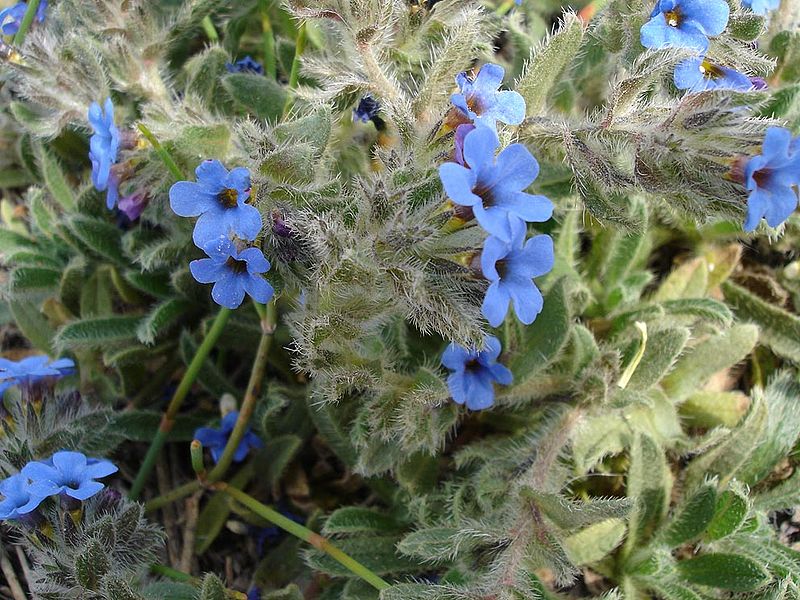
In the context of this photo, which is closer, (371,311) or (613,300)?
(371,311)

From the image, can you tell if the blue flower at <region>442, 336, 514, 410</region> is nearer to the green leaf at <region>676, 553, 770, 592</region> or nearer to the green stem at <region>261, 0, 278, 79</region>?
the green leaf at <region>676, 553, 770, 592</region>

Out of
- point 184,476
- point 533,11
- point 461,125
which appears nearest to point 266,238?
point 461,125

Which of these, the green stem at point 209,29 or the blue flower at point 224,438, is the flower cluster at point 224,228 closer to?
the blue flower at point 224,438

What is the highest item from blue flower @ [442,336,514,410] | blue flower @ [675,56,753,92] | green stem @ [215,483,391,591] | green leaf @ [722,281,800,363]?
blue flower @ [675,56,753,92]

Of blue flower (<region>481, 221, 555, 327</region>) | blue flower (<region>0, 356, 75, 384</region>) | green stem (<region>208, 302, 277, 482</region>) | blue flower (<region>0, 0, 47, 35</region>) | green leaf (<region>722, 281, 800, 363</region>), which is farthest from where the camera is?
green leaf (<region>722, 281, 800, 363</region>)

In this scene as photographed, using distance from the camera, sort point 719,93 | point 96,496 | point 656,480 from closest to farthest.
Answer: point 719,93, point 96,496, point 656,480

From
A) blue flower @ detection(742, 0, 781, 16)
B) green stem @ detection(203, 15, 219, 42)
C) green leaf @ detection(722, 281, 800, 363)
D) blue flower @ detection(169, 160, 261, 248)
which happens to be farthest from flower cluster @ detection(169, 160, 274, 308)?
green leaf @ detection(722, 281, 800, 363)

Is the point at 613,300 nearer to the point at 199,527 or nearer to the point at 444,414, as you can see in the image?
the point at 444,414

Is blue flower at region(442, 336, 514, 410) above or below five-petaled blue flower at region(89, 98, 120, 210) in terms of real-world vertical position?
below
